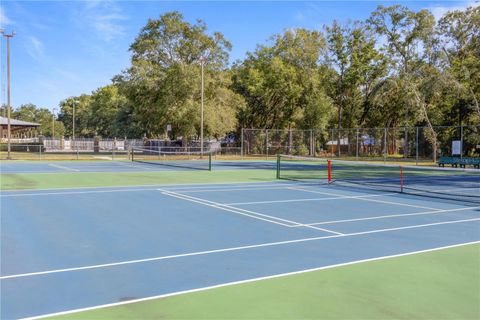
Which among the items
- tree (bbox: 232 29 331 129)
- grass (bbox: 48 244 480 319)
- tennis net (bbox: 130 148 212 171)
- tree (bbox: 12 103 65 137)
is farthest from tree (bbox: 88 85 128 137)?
grass (bbox: 48 244 480 319)

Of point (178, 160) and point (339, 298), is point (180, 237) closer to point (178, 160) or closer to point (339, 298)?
point (339, 298)

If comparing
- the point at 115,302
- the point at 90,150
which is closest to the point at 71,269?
the point at 115,302

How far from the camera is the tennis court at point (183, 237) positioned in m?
5.61

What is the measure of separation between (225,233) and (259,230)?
0.74m

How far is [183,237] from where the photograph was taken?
8.43 meters

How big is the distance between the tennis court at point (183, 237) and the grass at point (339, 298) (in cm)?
31

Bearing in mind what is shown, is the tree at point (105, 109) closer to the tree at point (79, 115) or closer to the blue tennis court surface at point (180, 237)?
the tree at point (79, 115)

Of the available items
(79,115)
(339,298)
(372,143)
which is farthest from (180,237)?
(79,115)

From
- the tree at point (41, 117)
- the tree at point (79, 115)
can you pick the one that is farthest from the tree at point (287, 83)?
the tree at point (41, 117)

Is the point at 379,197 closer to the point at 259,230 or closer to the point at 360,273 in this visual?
the point at 259,230

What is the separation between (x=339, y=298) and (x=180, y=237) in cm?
395

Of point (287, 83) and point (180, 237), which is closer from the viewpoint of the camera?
point (180, 237)

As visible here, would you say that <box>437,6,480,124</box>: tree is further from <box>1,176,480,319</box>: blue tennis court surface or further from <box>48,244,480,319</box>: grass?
<box>48,244,480,319</box>: grass

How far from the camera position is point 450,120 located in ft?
156
